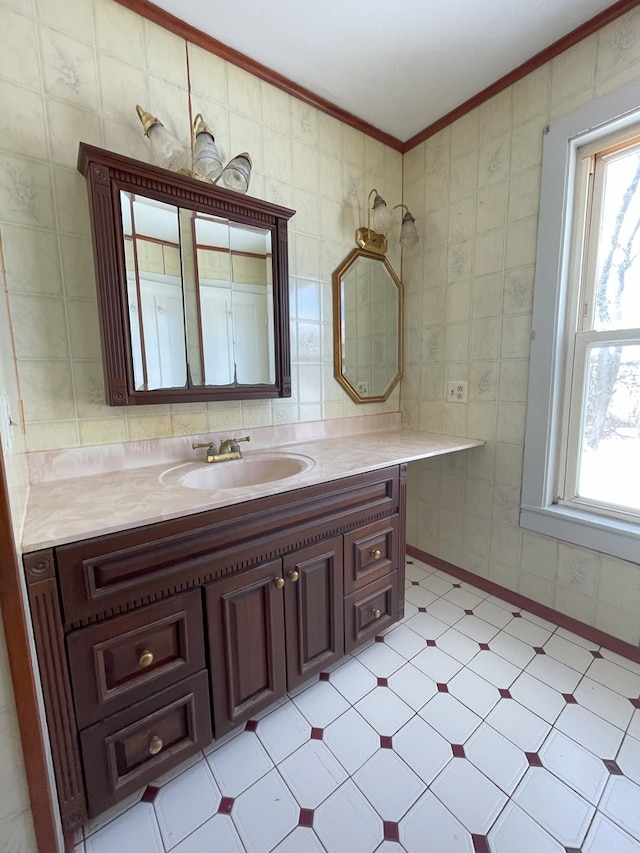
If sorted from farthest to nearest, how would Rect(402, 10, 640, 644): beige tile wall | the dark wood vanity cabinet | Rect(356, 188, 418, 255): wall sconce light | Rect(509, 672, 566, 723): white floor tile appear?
Rect(356, 188, 418, 255): wall sconce light < Rect(402, 10, 640, 644): beige tile wall < Rect(509, 672, 566, 723): white floor tile < the dark wood vanity cabinet

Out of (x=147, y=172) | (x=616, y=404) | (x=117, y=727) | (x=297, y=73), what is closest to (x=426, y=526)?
(x=616, y=404)

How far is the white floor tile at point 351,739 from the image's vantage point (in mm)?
1066

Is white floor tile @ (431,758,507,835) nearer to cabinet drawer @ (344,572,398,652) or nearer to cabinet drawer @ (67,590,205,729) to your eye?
cabinet drawer @ (344,572,398,652)

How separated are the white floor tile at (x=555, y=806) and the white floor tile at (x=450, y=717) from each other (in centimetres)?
18

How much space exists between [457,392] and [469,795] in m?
1.54

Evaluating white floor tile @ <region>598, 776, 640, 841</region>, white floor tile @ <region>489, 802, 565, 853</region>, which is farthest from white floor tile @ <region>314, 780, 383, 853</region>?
white floor tile @ <region>598, 776, 640, 841</region>

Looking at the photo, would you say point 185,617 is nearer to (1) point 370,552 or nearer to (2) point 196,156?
(1) point 370,552

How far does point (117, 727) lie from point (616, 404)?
77.3 inches

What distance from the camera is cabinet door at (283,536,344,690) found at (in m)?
1.17

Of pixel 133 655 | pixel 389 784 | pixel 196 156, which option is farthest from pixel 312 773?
pixel 196 156

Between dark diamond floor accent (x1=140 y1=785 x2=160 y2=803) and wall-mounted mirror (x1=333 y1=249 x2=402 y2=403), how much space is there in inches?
64.3

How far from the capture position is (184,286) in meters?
1.33

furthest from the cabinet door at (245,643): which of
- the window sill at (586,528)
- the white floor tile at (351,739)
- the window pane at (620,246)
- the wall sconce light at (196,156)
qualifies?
the window pane at (620,246)

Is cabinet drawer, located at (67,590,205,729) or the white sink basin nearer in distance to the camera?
cabinet drawer, located at (67,590,205,729)
